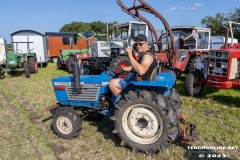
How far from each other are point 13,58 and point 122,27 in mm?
5383

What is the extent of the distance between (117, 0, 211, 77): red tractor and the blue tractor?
15.8ft

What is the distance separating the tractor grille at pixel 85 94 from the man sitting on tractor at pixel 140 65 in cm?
38

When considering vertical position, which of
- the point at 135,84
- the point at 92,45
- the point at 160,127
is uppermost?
the point at 92,45

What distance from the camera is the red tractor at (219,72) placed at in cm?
538

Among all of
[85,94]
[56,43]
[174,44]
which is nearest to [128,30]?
[174,44]

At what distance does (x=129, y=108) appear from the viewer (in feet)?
10.4

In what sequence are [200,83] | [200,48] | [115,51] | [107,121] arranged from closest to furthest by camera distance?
[107,121] → [200,83] → [115,51] → [200,48]

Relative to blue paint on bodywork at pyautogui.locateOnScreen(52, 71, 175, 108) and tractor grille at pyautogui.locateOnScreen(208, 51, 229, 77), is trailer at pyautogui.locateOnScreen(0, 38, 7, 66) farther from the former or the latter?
tractor grille at pyautogui.locateOnScreen(208, 51, 229, 77)

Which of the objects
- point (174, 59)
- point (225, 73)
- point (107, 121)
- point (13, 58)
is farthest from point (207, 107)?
point (13, 58)

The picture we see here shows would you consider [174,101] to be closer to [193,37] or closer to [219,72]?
[219,72]

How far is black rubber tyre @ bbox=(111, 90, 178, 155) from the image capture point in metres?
2.94

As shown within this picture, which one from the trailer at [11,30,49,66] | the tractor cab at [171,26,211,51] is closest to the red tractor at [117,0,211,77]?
the tractor cab at [171,26,211,51]

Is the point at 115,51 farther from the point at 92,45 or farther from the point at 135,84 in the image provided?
the point at 135,84

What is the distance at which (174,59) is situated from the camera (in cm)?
868
